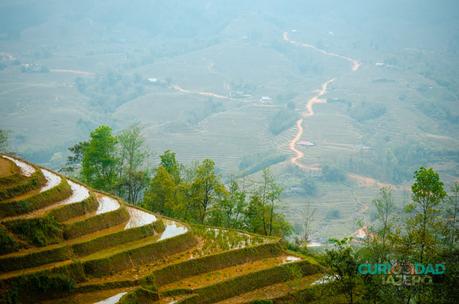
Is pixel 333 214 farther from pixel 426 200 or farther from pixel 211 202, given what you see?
pixel 426 200

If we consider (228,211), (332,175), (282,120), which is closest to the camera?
(228,211)

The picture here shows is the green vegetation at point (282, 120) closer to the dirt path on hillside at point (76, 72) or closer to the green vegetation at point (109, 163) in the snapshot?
the dirt path on hillside at point (76, 72)

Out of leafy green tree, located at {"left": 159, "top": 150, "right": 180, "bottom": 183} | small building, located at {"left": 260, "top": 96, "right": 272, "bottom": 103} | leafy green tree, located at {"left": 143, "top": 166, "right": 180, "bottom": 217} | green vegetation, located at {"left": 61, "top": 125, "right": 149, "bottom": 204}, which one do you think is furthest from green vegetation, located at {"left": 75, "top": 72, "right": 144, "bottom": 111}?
leafy green tree, located at {"left": 143, "top": 166, "right": 180, "bottom": 217}

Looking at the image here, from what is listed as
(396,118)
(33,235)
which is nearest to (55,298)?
(33,235)

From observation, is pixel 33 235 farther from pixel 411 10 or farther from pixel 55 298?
pixel 411 10

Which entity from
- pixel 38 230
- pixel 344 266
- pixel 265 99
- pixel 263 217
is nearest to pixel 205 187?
pixel 263 217

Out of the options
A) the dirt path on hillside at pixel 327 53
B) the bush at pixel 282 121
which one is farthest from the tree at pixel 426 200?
the dirt path on hillside at pixel 327 53

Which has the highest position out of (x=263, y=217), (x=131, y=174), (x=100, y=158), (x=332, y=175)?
(x=100, y=158)
